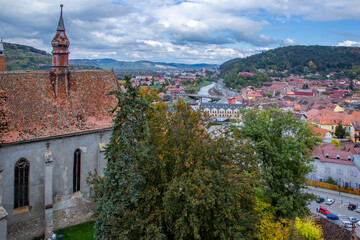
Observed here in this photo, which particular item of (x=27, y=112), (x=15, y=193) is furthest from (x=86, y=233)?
(x=27, y=112)

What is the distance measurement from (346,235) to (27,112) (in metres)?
28.6

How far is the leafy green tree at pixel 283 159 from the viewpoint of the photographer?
73.0ft

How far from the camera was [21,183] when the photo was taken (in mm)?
18203

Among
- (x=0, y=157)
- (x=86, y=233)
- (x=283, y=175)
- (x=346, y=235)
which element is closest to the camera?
(x=0, y=157)

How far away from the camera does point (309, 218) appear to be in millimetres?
23453

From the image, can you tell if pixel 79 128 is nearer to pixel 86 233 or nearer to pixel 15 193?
pixel 15 193

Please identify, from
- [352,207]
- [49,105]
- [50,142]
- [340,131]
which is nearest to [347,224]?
[352,207]

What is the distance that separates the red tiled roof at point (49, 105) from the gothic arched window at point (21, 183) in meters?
1.84

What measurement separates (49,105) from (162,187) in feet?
36.2

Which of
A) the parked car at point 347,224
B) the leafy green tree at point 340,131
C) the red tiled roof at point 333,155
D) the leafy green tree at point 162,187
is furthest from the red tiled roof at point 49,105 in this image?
the leafy green tree at point 340,131

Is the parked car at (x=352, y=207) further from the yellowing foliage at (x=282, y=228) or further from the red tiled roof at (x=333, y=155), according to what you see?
the yellowing foliage at (x=282, y=228)

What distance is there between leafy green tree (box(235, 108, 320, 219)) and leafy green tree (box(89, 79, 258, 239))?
758 centimetres

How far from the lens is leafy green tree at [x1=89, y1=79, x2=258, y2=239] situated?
12.8 meters

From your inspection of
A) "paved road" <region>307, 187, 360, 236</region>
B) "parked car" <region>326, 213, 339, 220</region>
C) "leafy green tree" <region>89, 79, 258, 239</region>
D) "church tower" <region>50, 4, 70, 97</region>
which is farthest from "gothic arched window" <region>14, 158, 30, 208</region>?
"paved road" <region>307, 187, 360, 236</region>
